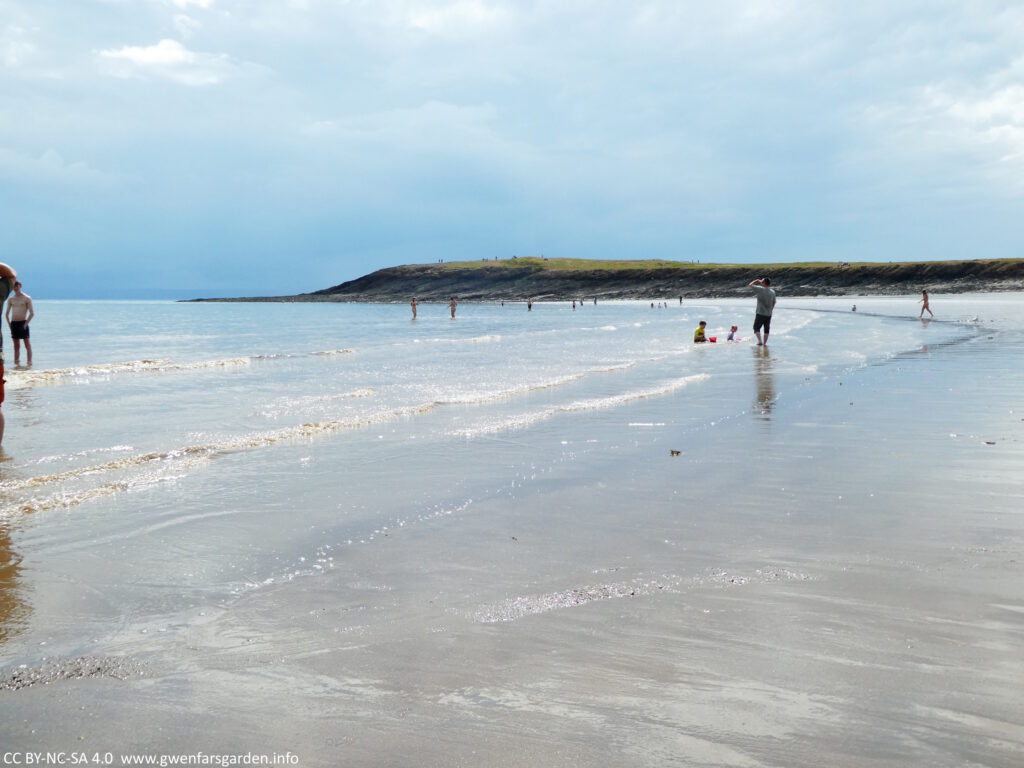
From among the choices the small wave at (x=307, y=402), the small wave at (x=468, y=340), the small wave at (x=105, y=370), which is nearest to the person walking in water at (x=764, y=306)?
the small wave at (x=468, y=340)

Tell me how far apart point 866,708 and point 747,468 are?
16.3 ft

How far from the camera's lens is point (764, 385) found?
1552 centimetres

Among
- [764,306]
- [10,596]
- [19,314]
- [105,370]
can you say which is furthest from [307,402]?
[764,306]

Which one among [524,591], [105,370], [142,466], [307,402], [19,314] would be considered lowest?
[524,591]

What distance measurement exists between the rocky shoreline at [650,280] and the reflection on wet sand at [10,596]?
9218 centimetres

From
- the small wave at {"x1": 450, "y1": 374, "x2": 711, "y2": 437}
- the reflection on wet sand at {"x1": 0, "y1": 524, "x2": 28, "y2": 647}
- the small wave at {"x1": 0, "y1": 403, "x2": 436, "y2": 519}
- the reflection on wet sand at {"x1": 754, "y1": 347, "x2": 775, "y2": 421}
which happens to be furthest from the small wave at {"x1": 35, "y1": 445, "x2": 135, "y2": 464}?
the reflection on wet sand at {"x1": 754, "y1": 347, "x2": 775, "y2": 421}

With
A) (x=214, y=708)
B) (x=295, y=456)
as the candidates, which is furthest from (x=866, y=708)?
(x=295, y=456)

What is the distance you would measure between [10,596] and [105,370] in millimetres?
19449

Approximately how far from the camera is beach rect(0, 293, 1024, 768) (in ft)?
10.5

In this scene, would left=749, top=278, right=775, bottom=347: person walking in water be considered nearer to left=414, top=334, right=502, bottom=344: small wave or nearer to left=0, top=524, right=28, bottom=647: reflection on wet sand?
left=414, top=334, right=502, bottom=344: small wave

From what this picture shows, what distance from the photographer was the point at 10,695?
137 inches

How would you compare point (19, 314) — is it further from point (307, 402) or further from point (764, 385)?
point (764, 385)

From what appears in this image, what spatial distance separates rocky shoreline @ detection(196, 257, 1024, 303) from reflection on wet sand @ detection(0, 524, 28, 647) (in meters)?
92.2

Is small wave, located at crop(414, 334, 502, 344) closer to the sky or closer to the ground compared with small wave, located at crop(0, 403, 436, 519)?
closer to the sky
